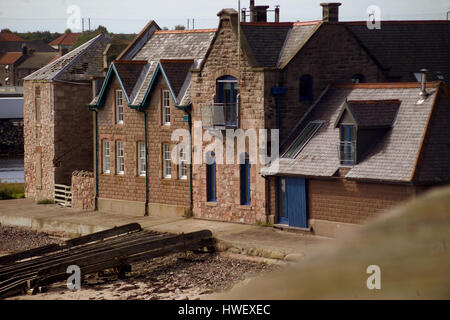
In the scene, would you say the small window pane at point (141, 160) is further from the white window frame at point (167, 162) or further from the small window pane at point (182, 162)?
the small window pane at point (182, 162)

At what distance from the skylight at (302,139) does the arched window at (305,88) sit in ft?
4.04

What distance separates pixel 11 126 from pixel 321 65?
69.4 m

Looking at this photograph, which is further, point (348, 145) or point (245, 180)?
point (245, 180)

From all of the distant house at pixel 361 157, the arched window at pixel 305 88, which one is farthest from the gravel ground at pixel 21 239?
the arched window at pixel 305 88

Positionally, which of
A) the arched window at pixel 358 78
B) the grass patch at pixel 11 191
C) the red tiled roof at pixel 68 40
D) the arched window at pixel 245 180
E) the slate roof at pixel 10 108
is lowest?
the grass patch at pixel 11 191

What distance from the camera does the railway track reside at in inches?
856

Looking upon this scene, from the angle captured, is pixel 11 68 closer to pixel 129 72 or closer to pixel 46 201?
pixel 46 201

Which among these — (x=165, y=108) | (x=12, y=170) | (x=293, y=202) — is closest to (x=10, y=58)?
(x=12, y=170)

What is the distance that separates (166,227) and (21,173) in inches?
1731

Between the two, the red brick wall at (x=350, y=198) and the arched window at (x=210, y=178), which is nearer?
the red brick wall at (x=350, y=198)

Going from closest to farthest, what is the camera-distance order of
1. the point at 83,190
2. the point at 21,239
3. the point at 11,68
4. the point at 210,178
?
the point at 210,178
the point at 21,239
the point at 83,190
the point at 11,68

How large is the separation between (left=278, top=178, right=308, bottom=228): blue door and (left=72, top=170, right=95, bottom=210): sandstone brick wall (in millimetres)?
10886

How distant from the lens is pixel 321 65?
27.5 meters

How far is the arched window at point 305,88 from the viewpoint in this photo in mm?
27438
